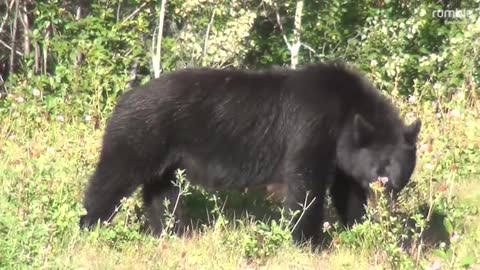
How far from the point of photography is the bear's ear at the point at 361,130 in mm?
6746

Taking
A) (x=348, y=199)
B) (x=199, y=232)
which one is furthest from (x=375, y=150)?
(x=199, y=232)

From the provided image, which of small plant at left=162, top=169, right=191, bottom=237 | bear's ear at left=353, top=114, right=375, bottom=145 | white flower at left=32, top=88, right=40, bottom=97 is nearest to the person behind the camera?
small plant at left=162, top=169, right=191, bottom=237

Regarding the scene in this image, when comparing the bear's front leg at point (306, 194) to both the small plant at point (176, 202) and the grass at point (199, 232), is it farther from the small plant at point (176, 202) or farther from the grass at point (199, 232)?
the small plant at point (176, 202)

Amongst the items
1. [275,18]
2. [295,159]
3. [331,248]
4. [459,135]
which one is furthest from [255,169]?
[275,18]

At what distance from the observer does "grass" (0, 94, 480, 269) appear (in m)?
5.75

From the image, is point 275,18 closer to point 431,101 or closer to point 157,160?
point 431,101

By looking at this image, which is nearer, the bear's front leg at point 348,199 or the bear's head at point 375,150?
the bear's head at point 375,150

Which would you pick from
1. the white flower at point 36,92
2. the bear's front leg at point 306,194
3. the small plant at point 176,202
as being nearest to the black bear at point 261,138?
the bear's front leg at point 306,194

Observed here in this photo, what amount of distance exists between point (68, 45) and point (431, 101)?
424 cm

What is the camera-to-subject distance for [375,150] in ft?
22.7

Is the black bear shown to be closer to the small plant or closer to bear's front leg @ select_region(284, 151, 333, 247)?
bear's front leg @ select_region(284, 151, 333, 247)

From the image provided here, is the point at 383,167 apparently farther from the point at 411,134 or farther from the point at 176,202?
the point at 176,202

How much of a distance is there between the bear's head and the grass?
38 centimetres

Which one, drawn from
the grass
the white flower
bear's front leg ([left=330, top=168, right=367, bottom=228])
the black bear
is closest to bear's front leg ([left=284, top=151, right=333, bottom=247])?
the black bear
